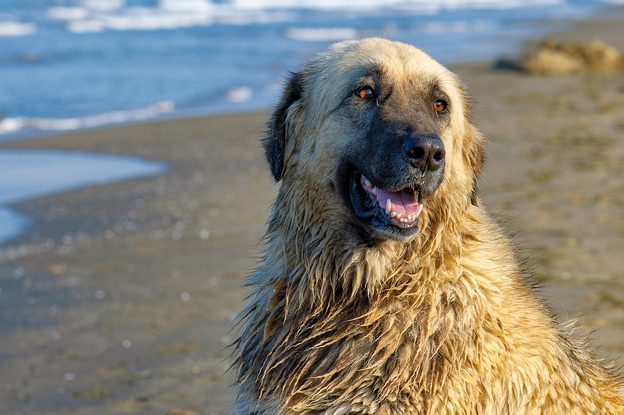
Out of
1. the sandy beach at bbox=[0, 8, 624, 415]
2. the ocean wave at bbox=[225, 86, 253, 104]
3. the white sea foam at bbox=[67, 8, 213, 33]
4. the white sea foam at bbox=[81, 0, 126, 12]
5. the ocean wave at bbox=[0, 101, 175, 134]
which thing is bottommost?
the white sea foam at bbox=[81, 0, 126, 12]

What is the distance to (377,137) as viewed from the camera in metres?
3.86

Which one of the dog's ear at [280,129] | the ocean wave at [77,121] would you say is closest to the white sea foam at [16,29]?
the ocean wave at [77,121]

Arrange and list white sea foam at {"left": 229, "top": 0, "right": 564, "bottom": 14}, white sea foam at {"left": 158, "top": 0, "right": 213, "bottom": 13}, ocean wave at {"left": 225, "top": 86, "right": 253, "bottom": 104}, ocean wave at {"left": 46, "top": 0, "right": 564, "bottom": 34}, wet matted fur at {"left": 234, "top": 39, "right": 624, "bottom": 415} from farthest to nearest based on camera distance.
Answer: white sea foam at {"left": 229, "top": 0, "right": 564, "bottom": 14} → white sea foam at {"left": 158, "top": 0, "right": 213, "bottom": 13} → ocean wave at {"left": 46, "top": 0, "right": 564, "bottom": 34} → ocean wave at {"left": 225, "top": 86, "right": 253, "bottom": 104} → wet matted fur at {"left": 234, "top": 39, "right": 624, "bottom": 415}

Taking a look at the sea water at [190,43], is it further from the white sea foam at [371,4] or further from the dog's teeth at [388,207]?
the dog's teeth at [388,207]

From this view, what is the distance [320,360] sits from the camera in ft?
12.5

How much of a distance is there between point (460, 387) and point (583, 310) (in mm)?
2780

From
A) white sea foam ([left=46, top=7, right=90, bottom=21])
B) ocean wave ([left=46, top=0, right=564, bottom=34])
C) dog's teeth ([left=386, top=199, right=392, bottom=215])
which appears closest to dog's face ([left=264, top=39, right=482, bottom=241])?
dog's teeth ([left=386, top=199, right=392, bottom=215])

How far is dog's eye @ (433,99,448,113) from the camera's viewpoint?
13.4 feet

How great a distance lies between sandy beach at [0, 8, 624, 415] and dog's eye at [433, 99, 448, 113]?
2.77 ft

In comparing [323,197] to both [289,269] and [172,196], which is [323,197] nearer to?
[289,269]

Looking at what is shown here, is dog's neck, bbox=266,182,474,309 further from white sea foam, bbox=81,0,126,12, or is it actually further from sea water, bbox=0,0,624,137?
white sea foam, bbox=81,0,126,12

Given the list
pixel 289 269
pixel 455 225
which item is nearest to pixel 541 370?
pixel 455 225

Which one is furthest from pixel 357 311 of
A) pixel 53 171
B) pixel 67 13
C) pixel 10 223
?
pixel 67 13

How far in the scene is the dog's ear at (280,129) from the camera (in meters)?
4.19
